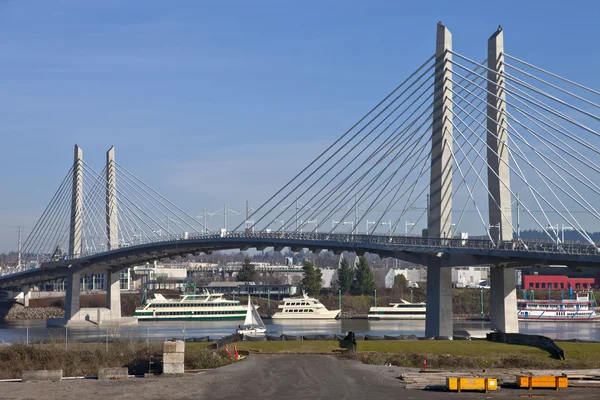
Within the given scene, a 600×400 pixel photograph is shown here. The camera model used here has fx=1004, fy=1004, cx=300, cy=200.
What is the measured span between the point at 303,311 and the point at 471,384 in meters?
84.6

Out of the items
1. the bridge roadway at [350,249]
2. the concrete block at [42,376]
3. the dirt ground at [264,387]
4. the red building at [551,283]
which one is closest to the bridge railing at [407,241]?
the bridge roadway at [350,249]

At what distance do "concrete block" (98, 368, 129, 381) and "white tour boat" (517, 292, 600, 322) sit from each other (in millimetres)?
81473

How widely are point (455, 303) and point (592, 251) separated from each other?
81643mm

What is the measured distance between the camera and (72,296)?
10344 centimetres

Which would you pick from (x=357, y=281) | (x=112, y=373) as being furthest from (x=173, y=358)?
(x=357, y=281)

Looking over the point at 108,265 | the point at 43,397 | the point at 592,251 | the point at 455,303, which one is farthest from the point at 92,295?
the point at 43,397

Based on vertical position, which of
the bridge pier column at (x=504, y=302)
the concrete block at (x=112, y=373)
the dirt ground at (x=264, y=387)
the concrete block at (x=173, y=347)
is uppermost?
the bridge pier column at (x=504, y=302)

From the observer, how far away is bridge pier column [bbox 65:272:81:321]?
103 meters

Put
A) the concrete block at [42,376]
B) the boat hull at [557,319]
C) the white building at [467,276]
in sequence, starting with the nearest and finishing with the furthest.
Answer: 1. the concrete block at [42,376]
2. the boat hull at [557,319]
3. the white building at [467,276]

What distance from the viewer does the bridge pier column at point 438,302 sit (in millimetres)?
59875

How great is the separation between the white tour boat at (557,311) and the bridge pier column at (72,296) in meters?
48.9

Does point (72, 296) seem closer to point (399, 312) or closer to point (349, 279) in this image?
point (399, 312)

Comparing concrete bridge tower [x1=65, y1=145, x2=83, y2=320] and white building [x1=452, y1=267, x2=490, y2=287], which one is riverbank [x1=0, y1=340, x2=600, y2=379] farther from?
white building [x1=452, y1=267, x2=490, y2=287]

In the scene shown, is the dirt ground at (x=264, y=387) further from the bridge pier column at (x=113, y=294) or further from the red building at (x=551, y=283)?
the red building at (x=551, y=283)
